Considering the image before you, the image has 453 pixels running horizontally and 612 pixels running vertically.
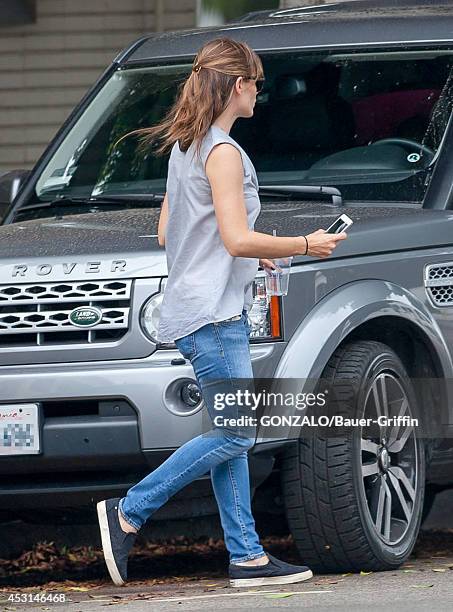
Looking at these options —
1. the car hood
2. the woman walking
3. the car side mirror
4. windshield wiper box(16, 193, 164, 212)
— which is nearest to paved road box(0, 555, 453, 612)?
the woman walking

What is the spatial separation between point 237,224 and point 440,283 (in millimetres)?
1146

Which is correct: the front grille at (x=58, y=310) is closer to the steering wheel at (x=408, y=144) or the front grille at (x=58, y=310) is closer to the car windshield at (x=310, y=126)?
the car windshield at (x=310, y=126)

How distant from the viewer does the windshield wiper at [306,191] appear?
232 inches

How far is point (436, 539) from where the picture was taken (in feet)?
22.8

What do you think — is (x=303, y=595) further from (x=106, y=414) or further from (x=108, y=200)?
(x=108, y=200)

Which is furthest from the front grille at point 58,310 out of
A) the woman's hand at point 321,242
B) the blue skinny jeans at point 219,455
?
the woman's hand at point 321,242

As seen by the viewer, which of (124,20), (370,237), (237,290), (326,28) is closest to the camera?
(237,290)

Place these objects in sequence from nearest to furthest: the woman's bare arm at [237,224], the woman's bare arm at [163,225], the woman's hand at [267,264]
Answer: the woman's bare arm at [237,224]
the woman's hand at [267,264]
the woman's bare arm at [163,225]

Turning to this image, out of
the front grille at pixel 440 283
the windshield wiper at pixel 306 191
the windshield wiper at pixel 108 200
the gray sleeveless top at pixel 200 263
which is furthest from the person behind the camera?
the windshield wiper at pixel 108 200

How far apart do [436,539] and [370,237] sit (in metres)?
1.96

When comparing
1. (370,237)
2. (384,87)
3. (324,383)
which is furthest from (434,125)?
(324,383)

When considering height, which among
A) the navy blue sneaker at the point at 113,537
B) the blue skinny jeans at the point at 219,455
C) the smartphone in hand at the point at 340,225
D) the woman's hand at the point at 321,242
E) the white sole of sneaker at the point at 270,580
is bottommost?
the white sole of sneaker at the point at 270,580

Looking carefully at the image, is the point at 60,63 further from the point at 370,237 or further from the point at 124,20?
the point at 370,237

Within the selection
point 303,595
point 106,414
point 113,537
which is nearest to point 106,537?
point 113,537
